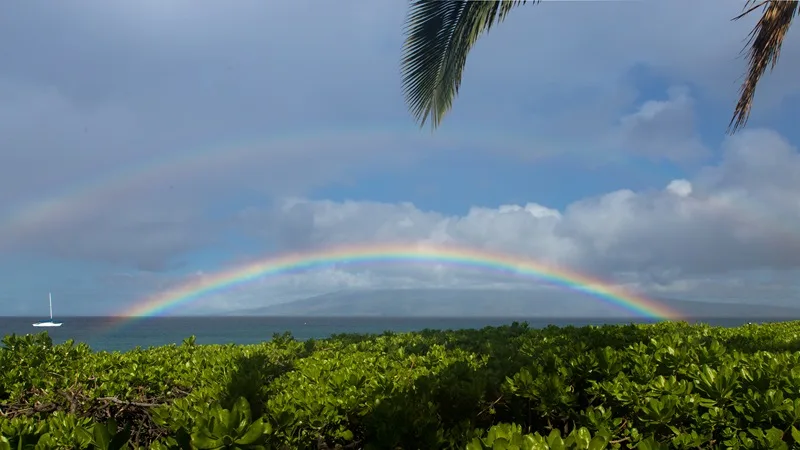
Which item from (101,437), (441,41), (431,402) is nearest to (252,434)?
(101,437)

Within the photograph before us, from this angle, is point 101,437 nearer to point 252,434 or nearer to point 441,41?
point 252,434

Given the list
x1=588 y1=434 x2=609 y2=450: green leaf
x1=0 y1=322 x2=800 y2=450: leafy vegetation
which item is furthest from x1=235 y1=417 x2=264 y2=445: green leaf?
x1=588 y1=434 x2=609 y2=450: green leaf

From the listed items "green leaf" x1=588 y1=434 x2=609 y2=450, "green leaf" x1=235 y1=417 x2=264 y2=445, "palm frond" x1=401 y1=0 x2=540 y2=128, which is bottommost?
"green leaf" x1=588 y1=434 x2=609 y2=450

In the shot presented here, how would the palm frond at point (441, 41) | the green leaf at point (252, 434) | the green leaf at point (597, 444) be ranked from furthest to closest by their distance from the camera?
the palm frond at point (441, 41) → the green leaf at point (597, 444) → the green leaf at point (252, 434)

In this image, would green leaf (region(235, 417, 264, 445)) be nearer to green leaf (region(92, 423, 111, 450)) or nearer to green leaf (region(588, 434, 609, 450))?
green leaf (region(92, 423, 111, 450))

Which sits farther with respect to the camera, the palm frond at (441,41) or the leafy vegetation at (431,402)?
the palm frond at (441,41)

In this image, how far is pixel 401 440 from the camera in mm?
3000

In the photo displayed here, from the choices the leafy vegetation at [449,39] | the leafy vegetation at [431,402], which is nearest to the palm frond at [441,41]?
the leafy vegetation at [449,39]

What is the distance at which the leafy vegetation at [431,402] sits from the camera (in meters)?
2.67

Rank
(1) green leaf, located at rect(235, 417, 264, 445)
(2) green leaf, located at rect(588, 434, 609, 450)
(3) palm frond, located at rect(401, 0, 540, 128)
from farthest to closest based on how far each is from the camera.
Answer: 1. (3) palm frond, located at rect(401, 0, 540, 128)
2. (2) green leaf, located at rect(588, 434, 609, 450)
3. (1) green leaf, located at rect(235, 417, 264, 445)

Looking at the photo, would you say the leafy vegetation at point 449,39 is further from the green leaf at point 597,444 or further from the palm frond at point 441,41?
the green leaf at point 597,444

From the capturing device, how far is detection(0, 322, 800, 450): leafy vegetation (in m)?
2.67

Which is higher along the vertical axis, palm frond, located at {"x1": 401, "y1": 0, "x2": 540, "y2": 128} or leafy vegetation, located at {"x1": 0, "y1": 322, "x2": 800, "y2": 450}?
palm frond, located at {"x1": 401, "y1": 0, "x2": 540, "y2": 128}

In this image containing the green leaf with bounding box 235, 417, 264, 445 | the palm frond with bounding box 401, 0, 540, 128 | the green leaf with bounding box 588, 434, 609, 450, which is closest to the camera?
the green leaf with bounding box 235, 417, 264, 445
